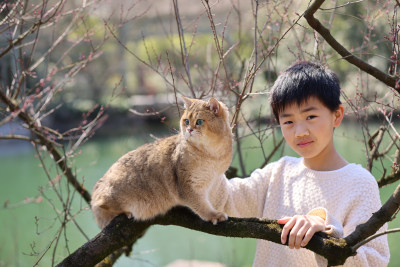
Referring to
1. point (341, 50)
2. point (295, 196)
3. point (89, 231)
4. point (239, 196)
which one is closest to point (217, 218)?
point (239, 196)

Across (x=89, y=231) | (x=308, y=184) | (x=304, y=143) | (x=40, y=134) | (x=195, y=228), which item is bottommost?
(x=195, y=228)

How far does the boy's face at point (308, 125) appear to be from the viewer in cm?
159

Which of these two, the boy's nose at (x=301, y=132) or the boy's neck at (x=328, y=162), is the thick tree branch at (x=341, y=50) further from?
the boy's neck at (x=328, y=162)

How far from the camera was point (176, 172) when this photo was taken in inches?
70.3

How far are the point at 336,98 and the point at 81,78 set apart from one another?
1345cm

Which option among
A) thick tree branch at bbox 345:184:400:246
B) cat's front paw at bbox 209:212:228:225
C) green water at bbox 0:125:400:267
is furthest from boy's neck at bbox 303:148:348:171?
green water at bbox 0:125:400:267

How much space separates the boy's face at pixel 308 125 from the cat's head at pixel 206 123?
27 centimetres

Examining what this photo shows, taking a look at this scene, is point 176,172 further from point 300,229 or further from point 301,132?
point 300,229

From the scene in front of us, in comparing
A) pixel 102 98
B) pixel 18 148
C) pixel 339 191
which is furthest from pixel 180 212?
pixel 102 98

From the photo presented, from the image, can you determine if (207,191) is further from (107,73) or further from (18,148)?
(107,73)

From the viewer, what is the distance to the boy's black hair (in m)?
1.61

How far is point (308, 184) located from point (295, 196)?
0.24ft

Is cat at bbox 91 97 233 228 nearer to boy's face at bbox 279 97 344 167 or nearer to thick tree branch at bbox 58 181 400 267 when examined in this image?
thick tree branch at bbox 58 181 400 267

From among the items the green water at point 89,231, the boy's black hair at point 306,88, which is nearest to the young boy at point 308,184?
the boy's black hair at point 306,88
